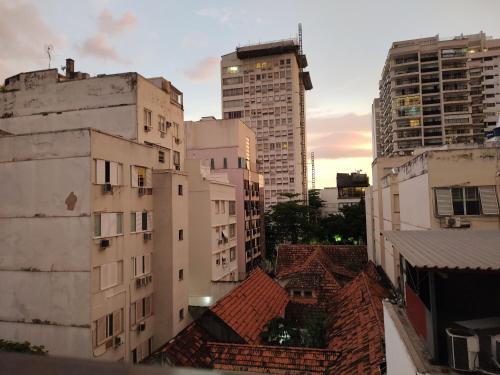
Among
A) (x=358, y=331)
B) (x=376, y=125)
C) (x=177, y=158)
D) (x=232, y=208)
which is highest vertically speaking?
(x=376, y=125)

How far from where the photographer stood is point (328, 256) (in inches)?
1350

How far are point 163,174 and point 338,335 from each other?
12.6 m

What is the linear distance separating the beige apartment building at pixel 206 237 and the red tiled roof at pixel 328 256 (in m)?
A: 5.30

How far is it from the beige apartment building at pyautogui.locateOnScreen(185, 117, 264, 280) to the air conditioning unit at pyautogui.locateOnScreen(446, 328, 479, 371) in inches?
1309

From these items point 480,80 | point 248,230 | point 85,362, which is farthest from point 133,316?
point 480,80

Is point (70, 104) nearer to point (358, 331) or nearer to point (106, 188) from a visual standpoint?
point (106, 188)

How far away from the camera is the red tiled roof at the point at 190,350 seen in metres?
15.3

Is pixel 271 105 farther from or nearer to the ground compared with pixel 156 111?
farther from the ground

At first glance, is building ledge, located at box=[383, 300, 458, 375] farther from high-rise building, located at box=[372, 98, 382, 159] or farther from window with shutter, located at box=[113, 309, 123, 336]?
high-rise building, located at box=[372, 98, 382, 159]

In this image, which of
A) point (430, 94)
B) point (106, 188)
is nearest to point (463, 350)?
point (106, 188)

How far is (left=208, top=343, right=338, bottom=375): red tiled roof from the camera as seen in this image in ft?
43.5

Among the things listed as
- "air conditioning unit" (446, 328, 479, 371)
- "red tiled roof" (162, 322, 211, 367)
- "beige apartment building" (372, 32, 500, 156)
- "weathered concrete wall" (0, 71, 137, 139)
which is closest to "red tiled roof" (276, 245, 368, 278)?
"red tiled roof" (162, 322, 211, 367)

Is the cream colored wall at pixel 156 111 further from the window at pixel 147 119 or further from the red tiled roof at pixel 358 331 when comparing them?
the red tiled roof at pixel 358 331

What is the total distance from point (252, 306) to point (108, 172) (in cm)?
960
